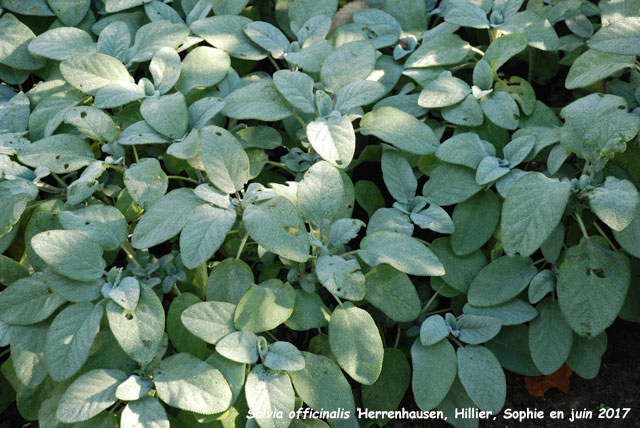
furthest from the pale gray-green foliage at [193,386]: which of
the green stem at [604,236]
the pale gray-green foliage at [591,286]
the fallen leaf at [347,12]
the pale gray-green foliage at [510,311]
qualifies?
the fallen leaf at [347,12]

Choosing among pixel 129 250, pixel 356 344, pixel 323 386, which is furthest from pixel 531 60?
pixel 129 250

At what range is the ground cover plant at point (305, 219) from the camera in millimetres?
1197

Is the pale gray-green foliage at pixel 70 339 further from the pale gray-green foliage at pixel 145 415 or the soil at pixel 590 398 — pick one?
the soil at pixel 590 398

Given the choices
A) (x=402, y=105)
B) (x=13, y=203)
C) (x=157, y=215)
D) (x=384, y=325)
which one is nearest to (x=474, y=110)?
(x=402, y=105)

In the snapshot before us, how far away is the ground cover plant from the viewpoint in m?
1.20

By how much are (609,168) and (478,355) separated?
0.55m

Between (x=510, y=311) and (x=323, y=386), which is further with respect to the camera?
(x=510, y=311)

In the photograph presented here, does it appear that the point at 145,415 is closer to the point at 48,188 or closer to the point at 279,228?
the point at 279,228

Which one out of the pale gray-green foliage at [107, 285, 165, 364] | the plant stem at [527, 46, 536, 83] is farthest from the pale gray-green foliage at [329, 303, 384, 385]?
the plant stem at [527, 46, 536, 83]

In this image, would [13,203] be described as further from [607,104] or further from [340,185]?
[607,104]

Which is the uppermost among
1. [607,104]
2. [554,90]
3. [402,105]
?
[607,104]

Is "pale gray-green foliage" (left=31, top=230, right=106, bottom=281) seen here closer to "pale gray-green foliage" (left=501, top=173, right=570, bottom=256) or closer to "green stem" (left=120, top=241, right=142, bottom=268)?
"green stem" (left=120, top=241, right=142, bottom=268)

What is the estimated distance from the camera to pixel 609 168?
141 centimetres

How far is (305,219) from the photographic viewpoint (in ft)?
4.26
